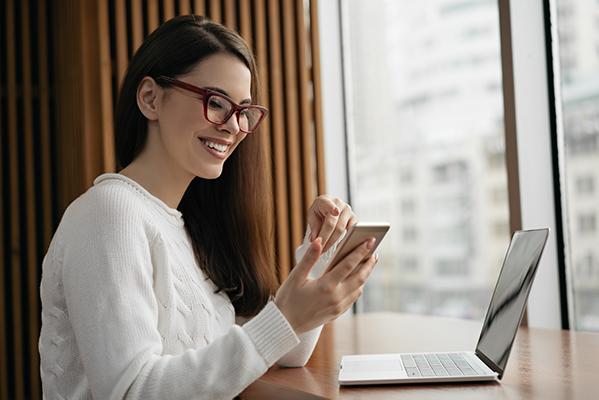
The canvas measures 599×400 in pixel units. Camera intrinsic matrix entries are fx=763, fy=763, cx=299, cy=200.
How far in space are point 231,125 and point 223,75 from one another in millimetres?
109

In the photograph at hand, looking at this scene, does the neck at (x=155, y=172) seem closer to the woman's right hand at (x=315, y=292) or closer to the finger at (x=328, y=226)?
the finger at (x=328, y=226)

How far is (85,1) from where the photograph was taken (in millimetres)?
2883

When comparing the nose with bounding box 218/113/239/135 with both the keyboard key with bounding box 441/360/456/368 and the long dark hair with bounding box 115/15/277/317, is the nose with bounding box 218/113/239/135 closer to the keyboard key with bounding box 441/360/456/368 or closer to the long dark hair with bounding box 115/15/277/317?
the long dark hair with bounding box 115/15/277/317

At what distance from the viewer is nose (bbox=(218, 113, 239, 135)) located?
64.4 inches

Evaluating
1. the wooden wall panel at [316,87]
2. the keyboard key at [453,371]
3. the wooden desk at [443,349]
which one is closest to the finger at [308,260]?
the wooden desk at [443,349]

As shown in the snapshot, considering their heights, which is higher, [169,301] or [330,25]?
[330,25]

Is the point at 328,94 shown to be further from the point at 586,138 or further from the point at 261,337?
the point at 261,337

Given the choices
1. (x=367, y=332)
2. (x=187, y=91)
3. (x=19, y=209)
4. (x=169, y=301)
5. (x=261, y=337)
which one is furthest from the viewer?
(x=19, y=209)

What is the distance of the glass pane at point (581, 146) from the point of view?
2.27 metres

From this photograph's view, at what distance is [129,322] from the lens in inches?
50.6

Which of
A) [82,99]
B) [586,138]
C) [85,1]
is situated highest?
[85,1]

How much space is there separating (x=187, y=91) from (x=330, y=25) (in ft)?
6.95

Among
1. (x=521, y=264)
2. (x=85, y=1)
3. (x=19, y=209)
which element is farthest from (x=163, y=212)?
(x=19, y=209)

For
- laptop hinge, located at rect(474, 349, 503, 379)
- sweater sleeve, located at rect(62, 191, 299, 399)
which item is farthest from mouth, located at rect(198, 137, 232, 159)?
laptop hinge, located at rect(474, 349, 503, 379)
